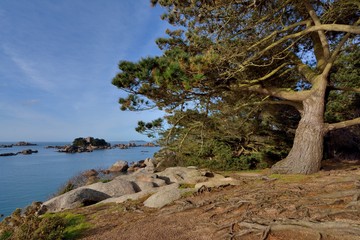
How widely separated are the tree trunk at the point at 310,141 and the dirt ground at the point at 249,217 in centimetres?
251

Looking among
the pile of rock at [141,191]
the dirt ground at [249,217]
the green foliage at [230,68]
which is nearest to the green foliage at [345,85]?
the green foliage at [230,68]

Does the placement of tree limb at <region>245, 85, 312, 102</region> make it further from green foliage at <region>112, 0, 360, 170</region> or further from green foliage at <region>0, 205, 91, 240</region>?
green foliage at <region>0, 205, 91, 240</region>

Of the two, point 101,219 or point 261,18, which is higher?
point 261,18

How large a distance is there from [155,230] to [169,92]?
4.43 metres

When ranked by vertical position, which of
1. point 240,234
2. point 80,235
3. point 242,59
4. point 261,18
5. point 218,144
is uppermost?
point 261,18

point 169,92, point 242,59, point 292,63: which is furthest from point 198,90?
point 292,63

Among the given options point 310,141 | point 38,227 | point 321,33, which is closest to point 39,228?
point 38,227

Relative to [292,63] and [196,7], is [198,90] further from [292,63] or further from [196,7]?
[292,63]

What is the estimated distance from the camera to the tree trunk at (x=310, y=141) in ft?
25.9

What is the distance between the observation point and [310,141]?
791cm

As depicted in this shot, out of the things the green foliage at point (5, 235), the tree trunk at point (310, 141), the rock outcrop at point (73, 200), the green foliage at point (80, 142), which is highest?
the green foliage at point (80, 142)

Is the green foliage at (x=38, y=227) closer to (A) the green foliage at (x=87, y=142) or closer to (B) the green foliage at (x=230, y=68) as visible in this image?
(B) the green foliage at (x=230, y=68)

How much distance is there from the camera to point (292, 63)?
9266 millimetres

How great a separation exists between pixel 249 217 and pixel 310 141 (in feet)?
17.0
